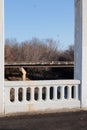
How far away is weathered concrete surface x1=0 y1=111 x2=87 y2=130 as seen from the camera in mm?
7824

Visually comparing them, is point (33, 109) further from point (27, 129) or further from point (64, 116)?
point (27, 129)

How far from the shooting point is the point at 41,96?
1005 centimetres

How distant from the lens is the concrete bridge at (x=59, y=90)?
967 centimetres

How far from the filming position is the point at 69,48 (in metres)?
77.8

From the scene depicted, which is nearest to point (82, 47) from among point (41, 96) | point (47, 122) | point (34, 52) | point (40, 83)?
point (40, 83)

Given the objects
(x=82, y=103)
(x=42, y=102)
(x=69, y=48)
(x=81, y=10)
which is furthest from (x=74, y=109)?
(x=69, y=48)

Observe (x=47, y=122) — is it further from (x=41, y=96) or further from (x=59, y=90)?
(x=59, y=90)

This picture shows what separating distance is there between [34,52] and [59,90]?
68.2 meters

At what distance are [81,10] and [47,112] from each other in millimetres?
3051

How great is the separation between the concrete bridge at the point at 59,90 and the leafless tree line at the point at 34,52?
6538cm

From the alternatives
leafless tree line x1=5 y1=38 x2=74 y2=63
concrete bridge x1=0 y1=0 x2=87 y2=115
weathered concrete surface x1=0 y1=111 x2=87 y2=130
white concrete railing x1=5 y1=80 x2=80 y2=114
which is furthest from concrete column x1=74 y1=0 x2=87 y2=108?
leafless tree line x1=5 y1=38 x2=74 y2=63

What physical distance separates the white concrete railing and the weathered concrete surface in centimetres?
46

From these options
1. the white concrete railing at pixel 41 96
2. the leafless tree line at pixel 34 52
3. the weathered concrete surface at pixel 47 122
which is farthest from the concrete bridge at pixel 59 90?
the leafless tree line at pixel 34 52

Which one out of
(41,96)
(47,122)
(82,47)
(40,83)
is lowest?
(47,122)
